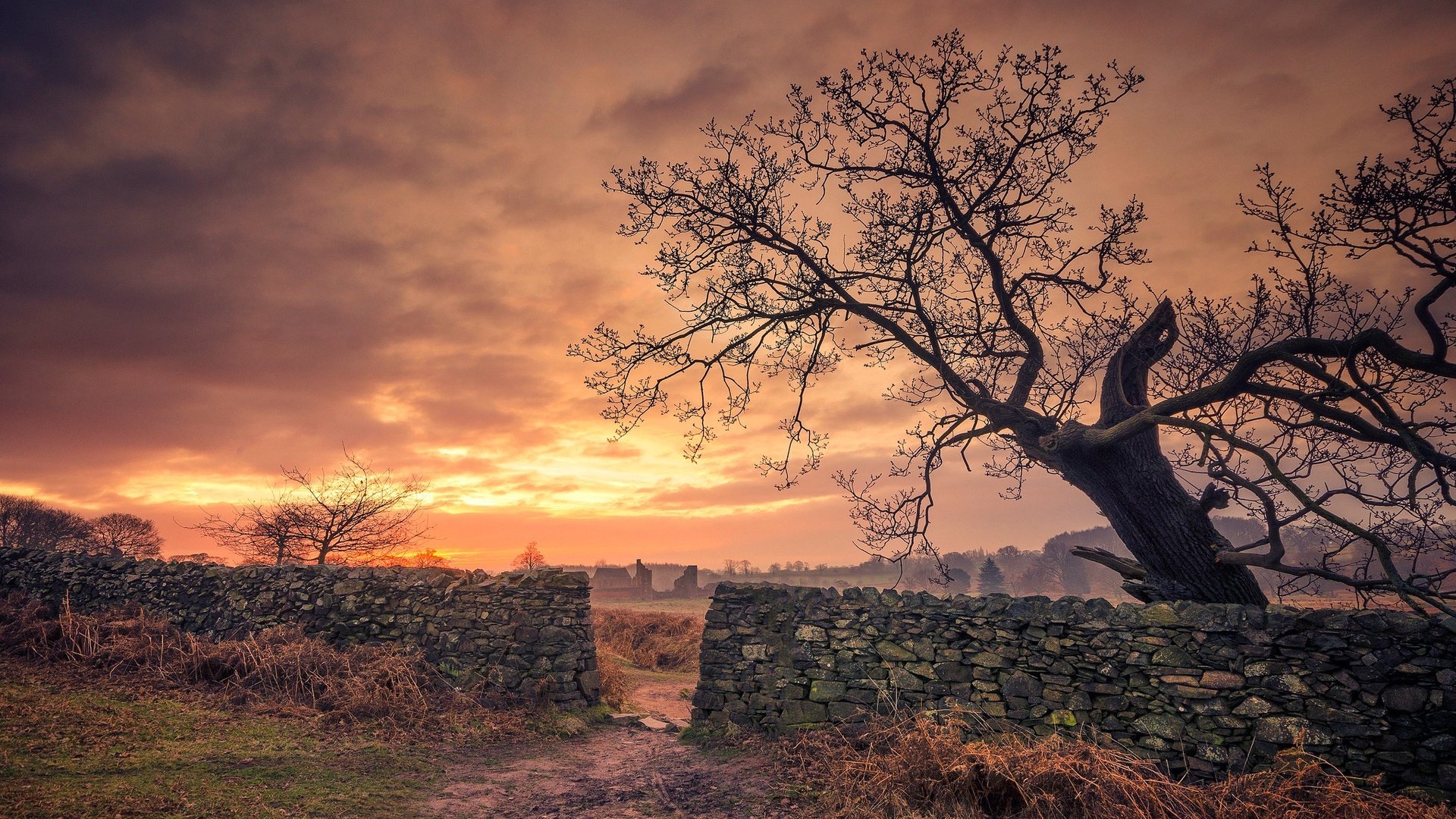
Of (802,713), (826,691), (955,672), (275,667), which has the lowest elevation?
(802,713)

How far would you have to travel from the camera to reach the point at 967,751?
588cm

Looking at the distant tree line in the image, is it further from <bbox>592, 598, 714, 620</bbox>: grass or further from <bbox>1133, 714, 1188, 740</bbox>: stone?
<bbox>1133, 714, 1188, 740</bbox>: stone

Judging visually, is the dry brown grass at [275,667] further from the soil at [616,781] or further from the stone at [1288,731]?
the stone at [1288,731]

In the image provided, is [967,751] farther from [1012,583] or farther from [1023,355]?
[1012,583]

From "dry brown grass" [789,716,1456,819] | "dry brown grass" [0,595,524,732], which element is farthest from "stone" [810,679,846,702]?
"dry brown grass" [0,595,524,732]

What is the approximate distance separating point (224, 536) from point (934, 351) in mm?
20201

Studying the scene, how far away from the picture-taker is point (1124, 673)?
6.90m

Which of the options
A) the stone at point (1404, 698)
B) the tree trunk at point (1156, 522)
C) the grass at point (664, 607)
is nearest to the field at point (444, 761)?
the stone at point (1404, 698)

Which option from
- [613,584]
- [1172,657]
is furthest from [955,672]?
[613,584]

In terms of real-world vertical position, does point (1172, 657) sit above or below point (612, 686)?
above

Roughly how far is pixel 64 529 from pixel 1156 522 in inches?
2304

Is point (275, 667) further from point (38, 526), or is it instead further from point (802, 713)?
point (38, 526)

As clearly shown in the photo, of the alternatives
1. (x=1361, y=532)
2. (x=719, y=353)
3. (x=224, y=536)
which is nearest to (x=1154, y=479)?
(x=1361, y=532)

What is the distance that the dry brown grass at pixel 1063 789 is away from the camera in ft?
16.8
